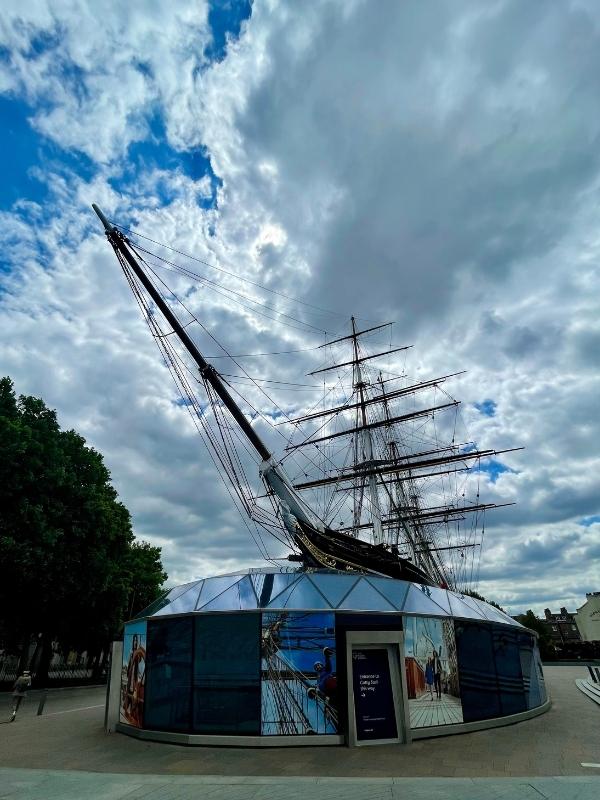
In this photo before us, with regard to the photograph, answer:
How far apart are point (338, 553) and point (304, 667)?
27.2 ft

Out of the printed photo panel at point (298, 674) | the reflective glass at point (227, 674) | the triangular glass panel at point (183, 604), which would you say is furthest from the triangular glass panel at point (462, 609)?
the triangular glass panel at point (183, 604)

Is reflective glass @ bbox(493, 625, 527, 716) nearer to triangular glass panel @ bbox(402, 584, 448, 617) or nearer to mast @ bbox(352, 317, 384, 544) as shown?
triangular glass panel @ bbox(402, 584, 448, 617)

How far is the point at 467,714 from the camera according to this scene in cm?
1253

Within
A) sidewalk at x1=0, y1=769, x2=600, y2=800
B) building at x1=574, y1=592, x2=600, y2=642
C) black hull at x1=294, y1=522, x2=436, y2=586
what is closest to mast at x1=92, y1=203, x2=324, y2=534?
black hull at x1=294, y1=522, x2=436, y2=586

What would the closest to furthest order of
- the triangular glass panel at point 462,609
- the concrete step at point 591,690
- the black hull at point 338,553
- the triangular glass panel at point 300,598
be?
the triangular glass panel at point 300,598 < the triangular glass panel at point 462,609 < the black hull at point 338,553 < the concrete step at point 591,690

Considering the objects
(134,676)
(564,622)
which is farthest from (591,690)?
(564,622)

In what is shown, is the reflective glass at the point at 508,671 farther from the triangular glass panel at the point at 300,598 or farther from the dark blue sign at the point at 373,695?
the triangular glass panel at the point at 300,598

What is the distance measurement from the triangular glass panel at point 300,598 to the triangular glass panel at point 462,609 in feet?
13.4

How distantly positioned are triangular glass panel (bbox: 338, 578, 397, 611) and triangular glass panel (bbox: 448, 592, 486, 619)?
93.7 inches

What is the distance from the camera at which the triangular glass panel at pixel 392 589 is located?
1275cm

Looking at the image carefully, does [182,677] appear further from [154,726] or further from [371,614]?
[371,614]

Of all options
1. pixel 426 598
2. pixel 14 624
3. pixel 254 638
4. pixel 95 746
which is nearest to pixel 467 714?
pixel 426 598

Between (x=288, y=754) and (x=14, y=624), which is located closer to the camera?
(x=288, y=754)

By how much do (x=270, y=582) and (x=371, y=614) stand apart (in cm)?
292
